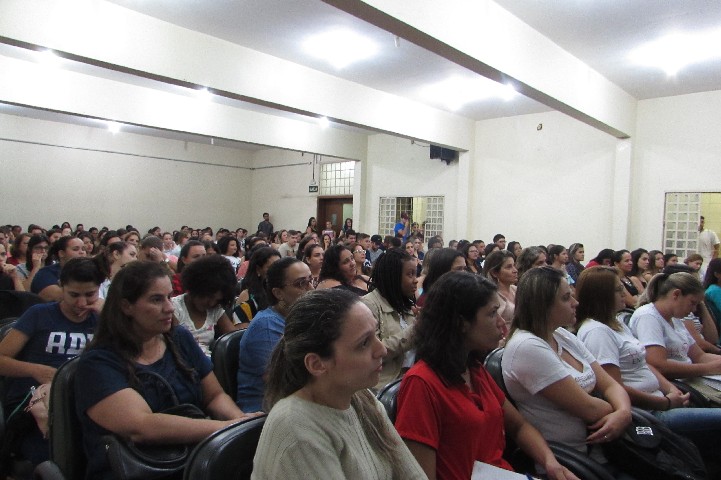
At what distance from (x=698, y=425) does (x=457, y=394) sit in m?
1.67

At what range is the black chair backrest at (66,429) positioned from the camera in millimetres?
1635

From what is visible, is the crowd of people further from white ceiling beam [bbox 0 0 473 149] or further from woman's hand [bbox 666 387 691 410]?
white ceiling beam [bbox 0 0 473 149]

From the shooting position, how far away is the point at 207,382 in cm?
198

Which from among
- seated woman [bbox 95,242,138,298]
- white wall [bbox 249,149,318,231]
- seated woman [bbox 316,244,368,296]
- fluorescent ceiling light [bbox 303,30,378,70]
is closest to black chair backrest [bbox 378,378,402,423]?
seated woman [bbox 316,244,368,296]

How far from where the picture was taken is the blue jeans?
250 cm

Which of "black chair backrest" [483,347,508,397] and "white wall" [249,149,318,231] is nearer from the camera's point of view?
"black chair backrest" [483,347,508,397]

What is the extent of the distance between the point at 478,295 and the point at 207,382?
1.10 m

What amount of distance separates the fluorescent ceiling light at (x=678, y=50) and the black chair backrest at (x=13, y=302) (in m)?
6.82

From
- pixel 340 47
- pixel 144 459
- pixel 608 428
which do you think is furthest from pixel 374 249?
pixel 144 459

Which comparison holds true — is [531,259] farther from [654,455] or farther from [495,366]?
[654,455]

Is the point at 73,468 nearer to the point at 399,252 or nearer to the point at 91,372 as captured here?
the point at 91,372

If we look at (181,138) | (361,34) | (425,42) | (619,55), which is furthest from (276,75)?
(181,138)

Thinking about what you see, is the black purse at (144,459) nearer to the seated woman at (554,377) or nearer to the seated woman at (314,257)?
the seated woman at (554,377)

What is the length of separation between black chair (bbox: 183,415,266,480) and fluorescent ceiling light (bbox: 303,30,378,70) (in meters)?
5.36
